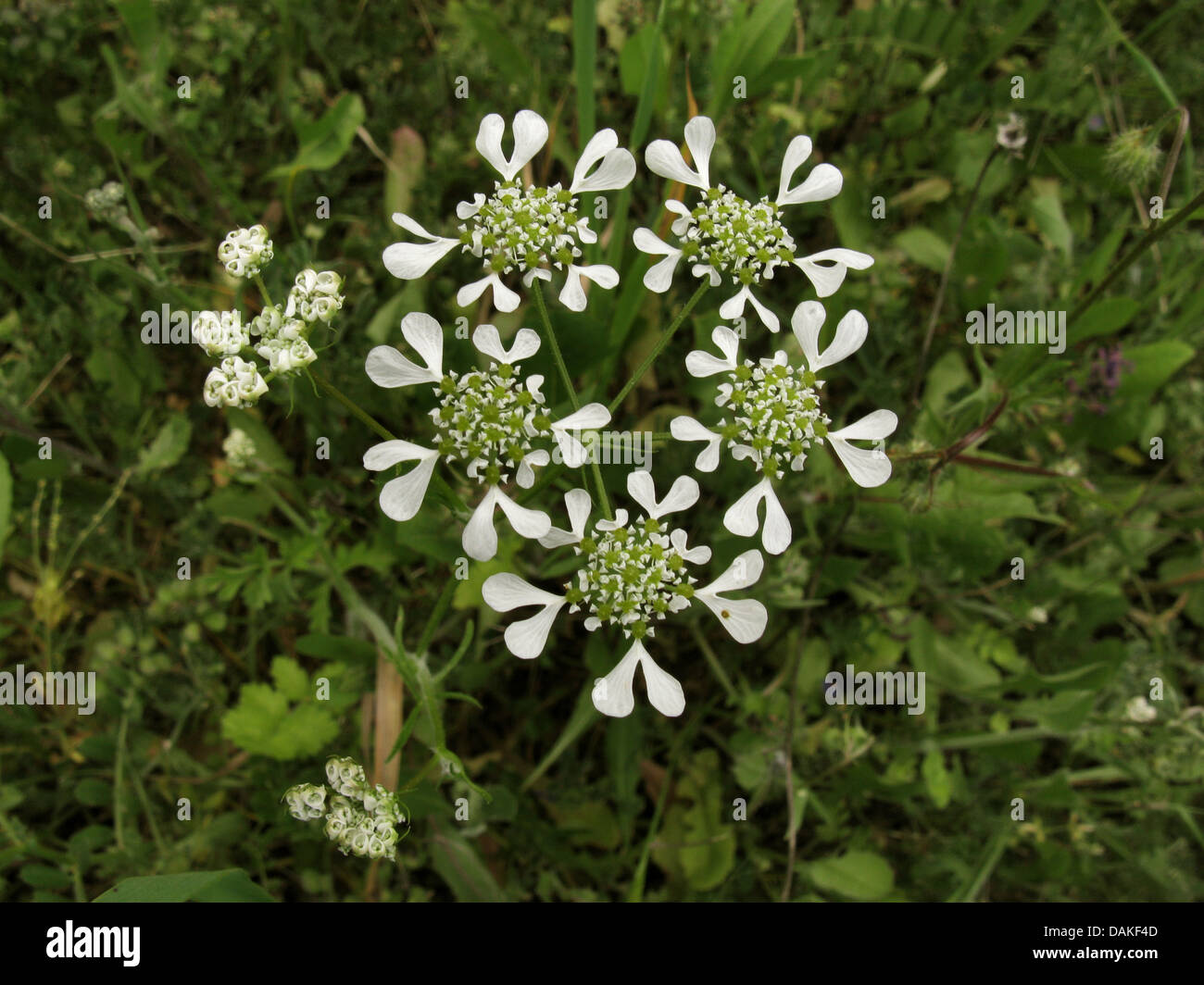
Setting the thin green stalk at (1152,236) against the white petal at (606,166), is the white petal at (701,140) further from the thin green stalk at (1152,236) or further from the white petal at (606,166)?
the thin green stalk at (1152,236)

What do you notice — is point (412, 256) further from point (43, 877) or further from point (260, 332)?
point (43, 877)

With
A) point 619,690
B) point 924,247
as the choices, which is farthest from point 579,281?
point 924,247

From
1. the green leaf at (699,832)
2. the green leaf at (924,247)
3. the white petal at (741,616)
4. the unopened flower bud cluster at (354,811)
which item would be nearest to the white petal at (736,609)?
the white petal at (741,616)

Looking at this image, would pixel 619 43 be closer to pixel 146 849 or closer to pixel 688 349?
pixel 688 349

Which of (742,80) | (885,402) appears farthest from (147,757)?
(742,80)

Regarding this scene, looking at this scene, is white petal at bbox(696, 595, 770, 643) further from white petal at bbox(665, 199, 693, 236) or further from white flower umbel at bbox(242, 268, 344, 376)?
white flower umbel at bbox(242, 268, 344, 376)

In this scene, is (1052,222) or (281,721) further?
(1052,222)
